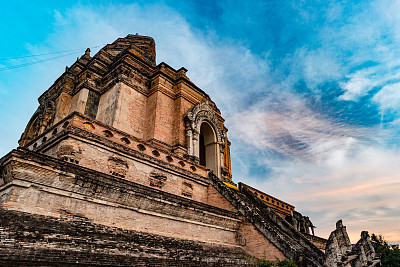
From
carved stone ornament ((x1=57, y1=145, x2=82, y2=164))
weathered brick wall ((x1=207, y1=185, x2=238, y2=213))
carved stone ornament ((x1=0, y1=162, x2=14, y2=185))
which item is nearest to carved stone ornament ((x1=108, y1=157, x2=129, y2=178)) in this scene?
carved stone ornament ((x1=57, y1=145, x2=82, y2=164))

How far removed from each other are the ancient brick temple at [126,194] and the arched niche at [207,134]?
0.46 feet

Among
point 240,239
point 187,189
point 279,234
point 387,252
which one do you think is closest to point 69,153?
point 187,189

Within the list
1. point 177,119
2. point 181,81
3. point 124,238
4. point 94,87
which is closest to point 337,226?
point 124,238

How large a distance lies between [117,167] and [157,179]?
5.74ft

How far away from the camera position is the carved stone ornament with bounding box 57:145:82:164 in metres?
7.98

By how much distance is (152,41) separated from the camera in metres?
26.0

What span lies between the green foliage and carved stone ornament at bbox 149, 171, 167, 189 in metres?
9.89

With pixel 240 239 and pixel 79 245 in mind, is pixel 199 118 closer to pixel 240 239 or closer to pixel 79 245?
pixel 240 239

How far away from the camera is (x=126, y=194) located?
7.17 m

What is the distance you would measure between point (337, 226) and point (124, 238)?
609 cm

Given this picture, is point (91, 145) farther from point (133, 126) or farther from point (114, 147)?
point (133, 126)

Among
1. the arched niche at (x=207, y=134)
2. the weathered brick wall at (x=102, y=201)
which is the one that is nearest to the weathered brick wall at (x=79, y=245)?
the weathered brick wall at (x=102, y=201)

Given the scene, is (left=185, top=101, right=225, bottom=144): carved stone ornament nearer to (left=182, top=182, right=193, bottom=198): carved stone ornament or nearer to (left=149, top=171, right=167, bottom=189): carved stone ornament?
(left=182, top=182, right=193, bottom=198): carved stone ornament

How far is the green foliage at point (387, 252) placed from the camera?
494 inches
